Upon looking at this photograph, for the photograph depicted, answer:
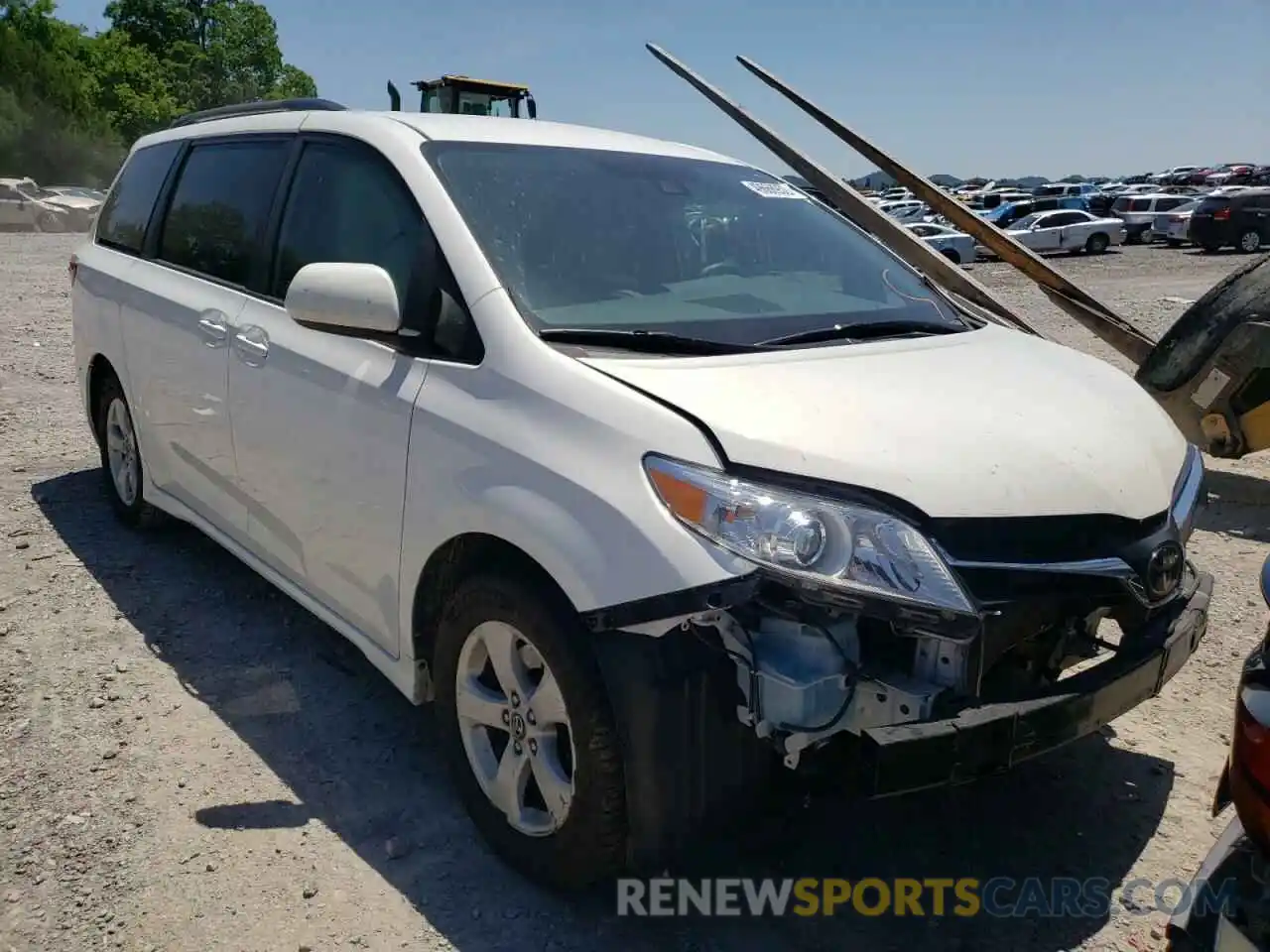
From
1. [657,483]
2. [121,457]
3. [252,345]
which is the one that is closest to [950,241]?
[121,457]

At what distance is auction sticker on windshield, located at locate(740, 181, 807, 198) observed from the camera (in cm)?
369

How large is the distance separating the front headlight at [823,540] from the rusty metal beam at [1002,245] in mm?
4353

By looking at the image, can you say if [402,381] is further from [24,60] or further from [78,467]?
[24,60]

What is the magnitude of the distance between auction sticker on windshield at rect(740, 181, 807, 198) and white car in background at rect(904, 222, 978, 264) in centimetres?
2355

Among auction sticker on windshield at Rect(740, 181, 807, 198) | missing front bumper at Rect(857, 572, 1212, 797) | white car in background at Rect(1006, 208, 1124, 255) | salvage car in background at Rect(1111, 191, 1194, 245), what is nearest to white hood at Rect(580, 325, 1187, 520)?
missing front bumper at Rect(857, 572, 1212, 797)

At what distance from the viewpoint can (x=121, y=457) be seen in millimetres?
5074

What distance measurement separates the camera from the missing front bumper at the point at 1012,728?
208cm

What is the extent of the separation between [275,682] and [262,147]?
196 cm

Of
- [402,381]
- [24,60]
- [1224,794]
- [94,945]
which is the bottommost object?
[94,945]

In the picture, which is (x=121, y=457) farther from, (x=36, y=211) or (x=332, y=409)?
(x=36, y=211)

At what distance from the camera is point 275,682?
3.74 meters

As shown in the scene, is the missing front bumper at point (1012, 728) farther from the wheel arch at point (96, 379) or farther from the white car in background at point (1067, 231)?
the white car in background at point (1067, 231)

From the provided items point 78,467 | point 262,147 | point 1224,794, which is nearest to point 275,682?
point 262,147

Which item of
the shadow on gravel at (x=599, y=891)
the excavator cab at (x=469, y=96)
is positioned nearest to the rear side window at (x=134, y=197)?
the shadow on gravel at (x=599, y=891)
